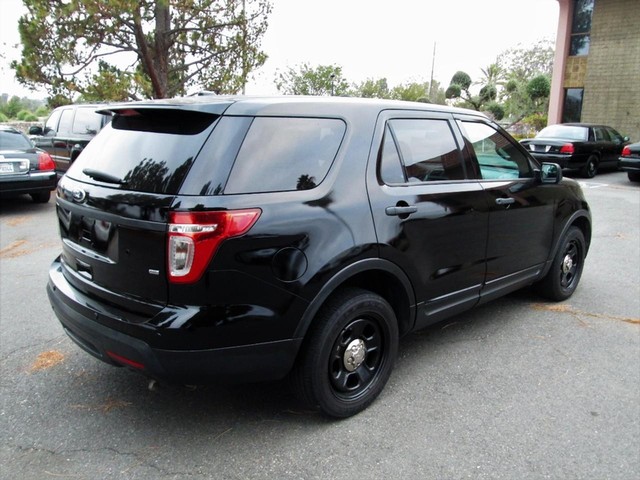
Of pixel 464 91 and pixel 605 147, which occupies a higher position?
pixel 464 91

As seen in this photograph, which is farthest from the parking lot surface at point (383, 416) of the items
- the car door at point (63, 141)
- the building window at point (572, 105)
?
the building window at point (572, 105)

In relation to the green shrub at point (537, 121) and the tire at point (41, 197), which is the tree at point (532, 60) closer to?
the green shrub at point (537, 121)

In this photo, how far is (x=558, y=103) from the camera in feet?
80.3

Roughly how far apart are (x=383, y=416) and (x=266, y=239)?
1322 mm

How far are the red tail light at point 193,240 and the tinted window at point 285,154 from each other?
0.58ft

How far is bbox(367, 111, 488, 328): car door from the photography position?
3158 mm

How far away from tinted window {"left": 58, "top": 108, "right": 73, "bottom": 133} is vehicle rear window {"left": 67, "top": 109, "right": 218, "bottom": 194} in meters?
9.16

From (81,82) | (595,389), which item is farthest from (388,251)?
(81,82)

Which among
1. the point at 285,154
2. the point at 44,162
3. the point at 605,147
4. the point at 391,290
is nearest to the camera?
the point at 285,154

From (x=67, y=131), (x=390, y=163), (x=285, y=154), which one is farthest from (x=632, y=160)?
(x=285, y=154)

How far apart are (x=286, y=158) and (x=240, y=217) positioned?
0.45 m

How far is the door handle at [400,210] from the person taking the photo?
3118 mm

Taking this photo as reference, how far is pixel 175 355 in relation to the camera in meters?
2.50

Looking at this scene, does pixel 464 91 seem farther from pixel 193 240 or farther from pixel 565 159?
pixel 193 240
